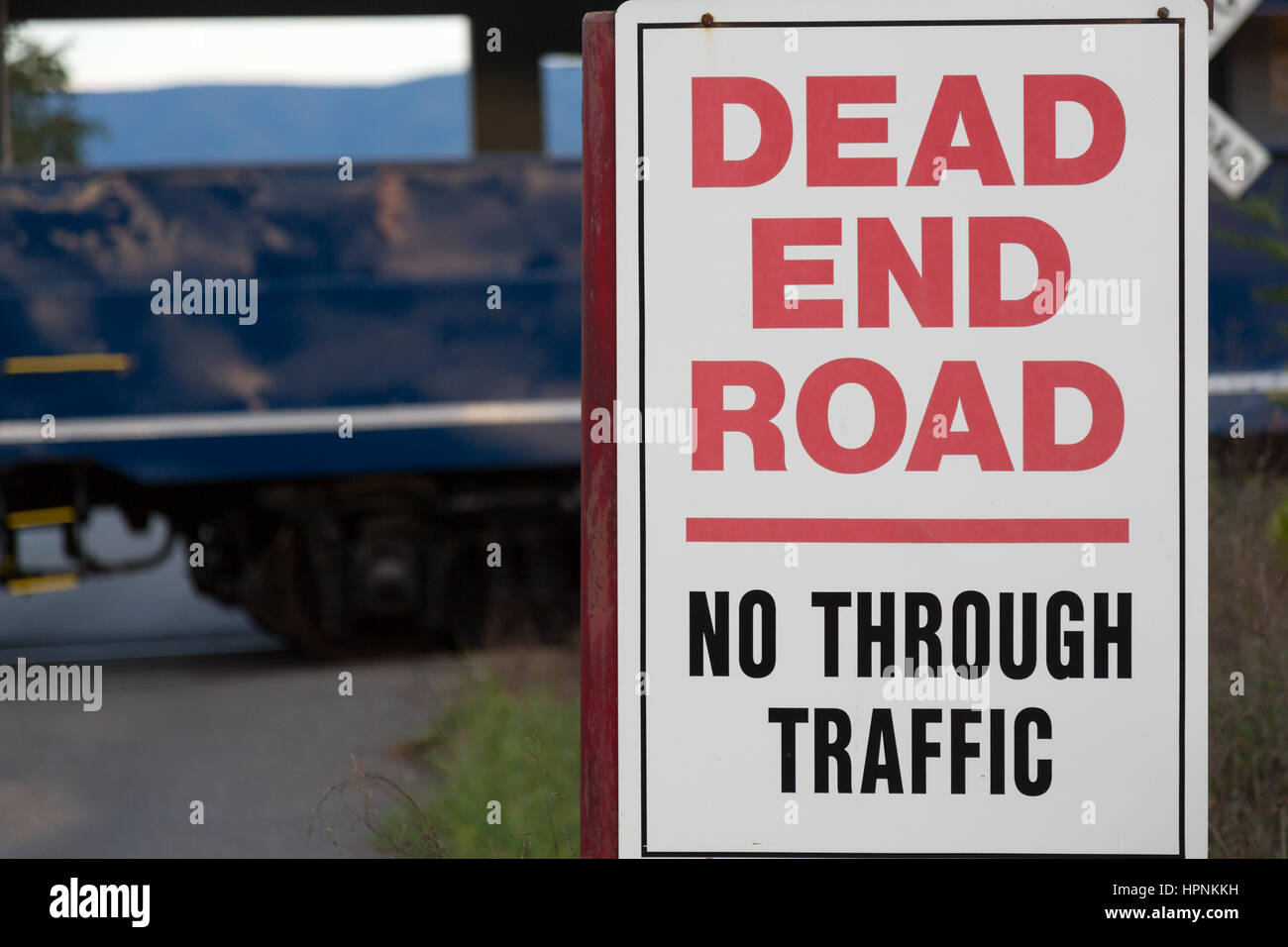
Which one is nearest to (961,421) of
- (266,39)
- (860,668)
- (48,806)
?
(860,668)

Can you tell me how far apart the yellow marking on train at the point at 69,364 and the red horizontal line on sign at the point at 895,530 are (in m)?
5.56

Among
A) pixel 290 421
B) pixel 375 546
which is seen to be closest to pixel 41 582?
pixel 290 421

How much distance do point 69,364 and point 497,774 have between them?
11.3ft

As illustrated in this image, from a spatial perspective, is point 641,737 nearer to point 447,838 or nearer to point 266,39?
point 447,838

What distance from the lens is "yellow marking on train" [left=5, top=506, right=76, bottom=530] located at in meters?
6.86

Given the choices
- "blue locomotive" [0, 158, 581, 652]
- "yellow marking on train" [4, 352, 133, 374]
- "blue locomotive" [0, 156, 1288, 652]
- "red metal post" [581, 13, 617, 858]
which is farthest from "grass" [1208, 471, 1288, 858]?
"yellow marking on train" [4, 352, 133, 374]

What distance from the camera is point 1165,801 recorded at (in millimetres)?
1890

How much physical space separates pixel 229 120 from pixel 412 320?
4.12 feet

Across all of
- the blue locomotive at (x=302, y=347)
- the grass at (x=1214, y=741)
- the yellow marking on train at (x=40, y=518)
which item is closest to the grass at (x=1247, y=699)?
the grass at (x=1214, y=741)

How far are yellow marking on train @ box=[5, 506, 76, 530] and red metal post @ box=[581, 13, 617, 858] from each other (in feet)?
18.6

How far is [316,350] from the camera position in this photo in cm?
684

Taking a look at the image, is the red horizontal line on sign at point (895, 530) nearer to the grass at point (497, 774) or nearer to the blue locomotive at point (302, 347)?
the grass at point (497, 774)

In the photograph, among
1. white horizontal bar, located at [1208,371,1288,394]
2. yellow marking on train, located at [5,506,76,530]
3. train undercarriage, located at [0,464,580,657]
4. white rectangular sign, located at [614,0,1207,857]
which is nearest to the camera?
white rectangular sign, located at [614,0,1207,857]

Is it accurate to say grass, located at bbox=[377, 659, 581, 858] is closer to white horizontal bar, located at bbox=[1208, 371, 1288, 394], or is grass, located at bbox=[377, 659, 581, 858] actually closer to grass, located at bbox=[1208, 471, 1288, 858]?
grass, located at bbox=[1208, 471, 1288, 858]
